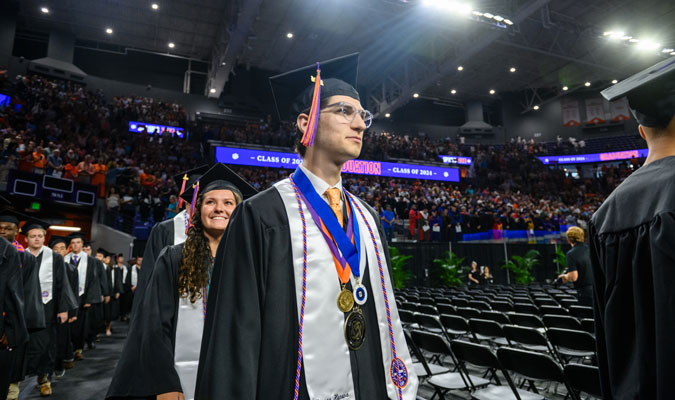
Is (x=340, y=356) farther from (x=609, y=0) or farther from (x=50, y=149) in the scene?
(x=609, y=0)

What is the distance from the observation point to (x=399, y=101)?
21.2 meters

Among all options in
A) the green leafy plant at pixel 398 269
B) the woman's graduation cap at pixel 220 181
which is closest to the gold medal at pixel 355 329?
the woman's graduation cap at pixel 220 181

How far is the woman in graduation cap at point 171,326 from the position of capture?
1.77m

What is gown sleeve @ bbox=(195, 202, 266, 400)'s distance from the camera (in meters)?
0.92

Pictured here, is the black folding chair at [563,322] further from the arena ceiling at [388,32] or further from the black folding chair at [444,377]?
the arena ceiling at [388,32]

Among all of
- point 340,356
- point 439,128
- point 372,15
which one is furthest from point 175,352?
point 439,128

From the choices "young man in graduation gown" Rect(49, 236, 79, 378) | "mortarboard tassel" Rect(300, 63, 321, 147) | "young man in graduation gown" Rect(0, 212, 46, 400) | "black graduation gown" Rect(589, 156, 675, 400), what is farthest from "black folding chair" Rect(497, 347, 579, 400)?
"young man in graduation gown" Rect(49, 236, 79, 378)

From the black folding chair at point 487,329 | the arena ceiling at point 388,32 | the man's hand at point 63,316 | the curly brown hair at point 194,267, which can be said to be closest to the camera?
the curly brown hair at point 194,267

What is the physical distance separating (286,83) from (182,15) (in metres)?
18.9

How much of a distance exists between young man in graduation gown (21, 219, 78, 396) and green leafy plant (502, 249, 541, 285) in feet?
39.5

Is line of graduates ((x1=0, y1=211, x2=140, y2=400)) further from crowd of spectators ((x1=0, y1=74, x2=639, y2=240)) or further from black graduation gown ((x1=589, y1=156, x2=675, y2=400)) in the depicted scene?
crowd of spectators ((x1=0, y1=74, x2=639, y2=240))

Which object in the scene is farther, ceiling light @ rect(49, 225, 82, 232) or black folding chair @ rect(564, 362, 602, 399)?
ceiling light @ rect(49, 225, 82, 232)

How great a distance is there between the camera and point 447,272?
1194cm

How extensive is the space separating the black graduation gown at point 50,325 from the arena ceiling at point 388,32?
37.1 ft
